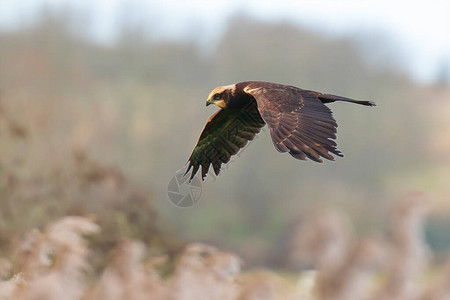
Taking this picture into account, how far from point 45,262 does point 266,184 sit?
4252 millimetres

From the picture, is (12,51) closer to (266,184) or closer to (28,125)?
(28,125)

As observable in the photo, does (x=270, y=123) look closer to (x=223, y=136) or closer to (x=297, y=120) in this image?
(x=297, y=120)

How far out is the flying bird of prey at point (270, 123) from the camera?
85 centimetres

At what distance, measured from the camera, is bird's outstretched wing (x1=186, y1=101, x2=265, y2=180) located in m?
1.10

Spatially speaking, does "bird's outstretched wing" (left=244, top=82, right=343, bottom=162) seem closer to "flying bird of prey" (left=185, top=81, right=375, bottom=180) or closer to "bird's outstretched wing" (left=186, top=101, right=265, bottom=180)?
"flying bird of prey" (left=185, top=81, right=375, bottom=180)

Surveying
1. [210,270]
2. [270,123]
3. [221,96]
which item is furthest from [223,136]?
[210,270]

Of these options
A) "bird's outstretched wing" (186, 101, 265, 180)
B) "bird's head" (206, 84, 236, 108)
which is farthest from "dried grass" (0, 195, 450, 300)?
"bird's head" (206, 84, 236, 108)

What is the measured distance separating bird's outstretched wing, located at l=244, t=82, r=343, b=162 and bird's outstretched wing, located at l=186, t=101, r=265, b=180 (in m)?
0.15

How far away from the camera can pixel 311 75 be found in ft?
18.2

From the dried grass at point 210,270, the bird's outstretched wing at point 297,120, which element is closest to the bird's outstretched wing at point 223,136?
the bird's outstretched wing at point 297,120

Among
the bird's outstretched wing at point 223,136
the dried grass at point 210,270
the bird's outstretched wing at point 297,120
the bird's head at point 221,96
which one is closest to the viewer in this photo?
the bird's outstretched wing at point 297,120

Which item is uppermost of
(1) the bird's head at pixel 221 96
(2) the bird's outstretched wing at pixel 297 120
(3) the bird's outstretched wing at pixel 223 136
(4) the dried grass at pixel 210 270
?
(4) the dried grass at pixel 210 270

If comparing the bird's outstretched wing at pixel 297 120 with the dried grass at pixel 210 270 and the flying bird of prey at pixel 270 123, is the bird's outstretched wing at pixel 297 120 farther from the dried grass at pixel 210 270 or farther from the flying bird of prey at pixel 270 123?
the dried grass at pixel 210 270

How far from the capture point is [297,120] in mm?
888
